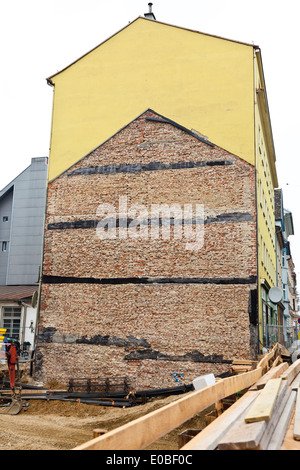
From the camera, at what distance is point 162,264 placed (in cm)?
1744

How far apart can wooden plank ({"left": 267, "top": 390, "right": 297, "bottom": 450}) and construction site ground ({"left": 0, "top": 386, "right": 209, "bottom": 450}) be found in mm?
5826

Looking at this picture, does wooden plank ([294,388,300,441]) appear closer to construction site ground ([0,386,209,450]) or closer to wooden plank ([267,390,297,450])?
wooden plank ([267,390,297,450])

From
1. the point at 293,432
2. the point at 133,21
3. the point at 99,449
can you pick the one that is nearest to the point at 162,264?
the point at 133,21

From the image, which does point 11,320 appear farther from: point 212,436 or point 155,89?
point 212,436

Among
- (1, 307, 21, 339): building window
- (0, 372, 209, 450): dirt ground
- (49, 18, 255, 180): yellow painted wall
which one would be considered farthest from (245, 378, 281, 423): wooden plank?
(1, 307, 21, 339): building window

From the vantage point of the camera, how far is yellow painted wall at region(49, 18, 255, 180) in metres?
17.8

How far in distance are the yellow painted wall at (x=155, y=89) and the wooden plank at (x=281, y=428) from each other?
13.2 meters

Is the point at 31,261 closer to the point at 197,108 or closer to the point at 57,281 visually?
the point at 57,281

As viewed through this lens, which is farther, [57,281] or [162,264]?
[57,281]

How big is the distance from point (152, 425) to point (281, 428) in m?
1.32

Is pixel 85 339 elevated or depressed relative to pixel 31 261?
depressed

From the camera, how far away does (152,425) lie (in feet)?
12.2

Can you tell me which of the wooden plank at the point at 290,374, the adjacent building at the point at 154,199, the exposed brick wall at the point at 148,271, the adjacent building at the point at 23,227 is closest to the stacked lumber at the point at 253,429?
the wooden plank at the point at 290,374
